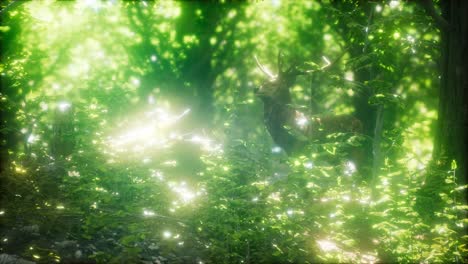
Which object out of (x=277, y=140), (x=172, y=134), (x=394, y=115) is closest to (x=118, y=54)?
(x=277, y=140)

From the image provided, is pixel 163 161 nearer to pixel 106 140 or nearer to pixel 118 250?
pixel 106 140

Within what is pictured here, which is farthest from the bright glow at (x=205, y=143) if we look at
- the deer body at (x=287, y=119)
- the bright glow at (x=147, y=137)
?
the deer body at (x=287, y=119)

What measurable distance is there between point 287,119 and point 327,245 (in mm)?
6866

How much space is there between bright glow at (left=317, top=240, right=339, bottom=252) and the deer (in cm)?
606

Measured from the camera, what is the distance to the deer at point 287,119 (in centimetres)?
1012

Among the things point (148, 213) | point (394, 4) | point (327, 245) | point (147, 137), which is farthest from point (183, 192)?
point (394, 4)

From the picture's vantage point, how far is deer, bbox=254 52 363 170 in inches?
398

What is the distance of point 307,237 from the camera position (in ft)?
13.3

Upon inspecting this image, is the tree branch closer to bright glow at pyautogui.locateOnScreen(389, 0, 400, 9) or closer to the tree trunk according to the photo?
the tree trunk

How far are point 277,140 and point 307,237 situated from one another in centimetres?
705

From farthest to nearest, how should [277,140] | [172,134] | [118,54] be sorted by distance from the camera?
[118,54] → [277,140] → [172,134]

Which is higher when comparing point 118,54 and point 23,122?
point 118,54

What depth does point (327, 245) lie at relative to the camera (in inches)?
161

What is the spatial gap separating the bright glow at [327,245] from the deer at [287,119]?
238 inches
